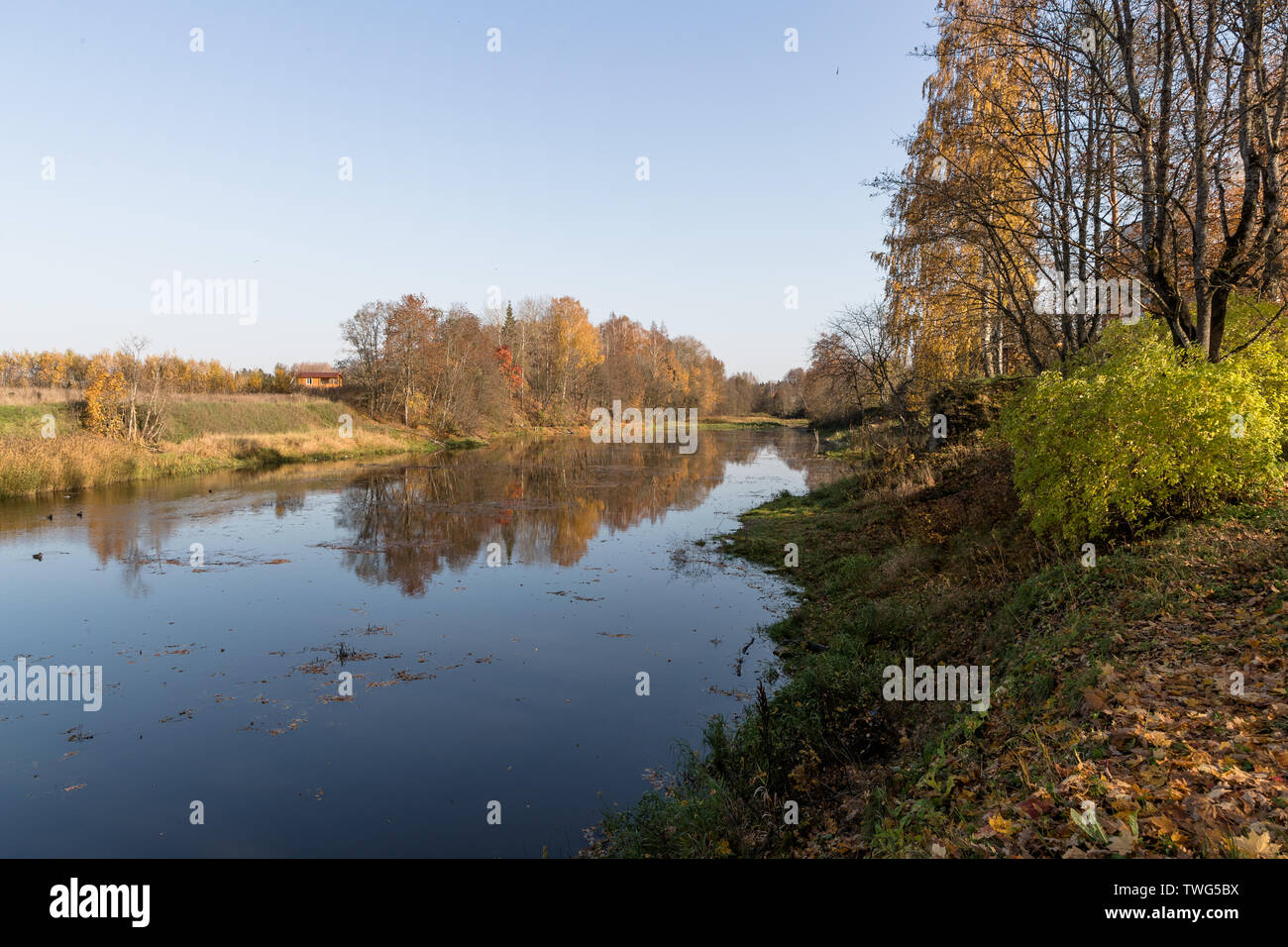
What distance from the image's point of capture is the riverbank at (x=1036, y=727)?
4.16m

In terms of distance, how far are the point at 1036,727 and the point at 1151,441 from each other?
4566 millimetres

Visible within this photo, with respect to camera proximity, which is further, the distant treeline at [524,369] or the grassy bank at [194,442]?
the distant treeline at [524,369]

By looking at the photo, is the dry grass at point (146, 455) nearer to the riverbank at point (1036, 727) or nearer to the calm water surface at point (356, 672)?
the calm water surface at point (356, 672)

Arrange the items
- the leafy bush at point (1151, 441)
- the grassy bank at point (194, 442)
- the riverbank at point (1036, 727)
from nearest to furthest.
Answer: the riverbank at point (1036, 727) → the leafy bush at point (1151, 441) → the grassy bank at point (194, 442)

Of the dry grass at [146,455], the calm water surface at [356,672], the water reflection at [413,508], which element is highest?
the dry grass at [146,455]

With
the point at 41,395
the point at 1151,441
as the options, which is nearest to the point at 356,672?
the point at 1151,441

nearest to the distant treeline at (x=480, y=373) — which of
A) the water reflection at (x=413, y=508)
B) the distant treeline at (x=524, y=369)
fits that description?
the distant treeline at (x=524, y=369)

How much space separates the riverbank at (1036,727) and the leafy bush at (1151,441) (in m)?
0.46

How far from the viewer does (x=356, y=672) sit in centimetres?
970

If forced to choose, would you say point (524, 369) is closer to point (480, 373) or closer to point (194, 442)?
point (480, 373)

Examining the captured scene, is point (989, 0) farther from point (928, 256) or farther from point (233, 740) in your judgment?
point (233, 740)

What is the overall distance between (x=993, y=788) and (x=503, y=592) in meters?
10.5

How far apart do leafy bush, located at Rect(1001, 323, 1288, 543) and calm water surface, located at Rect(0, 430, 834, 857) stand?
4.89 metres
